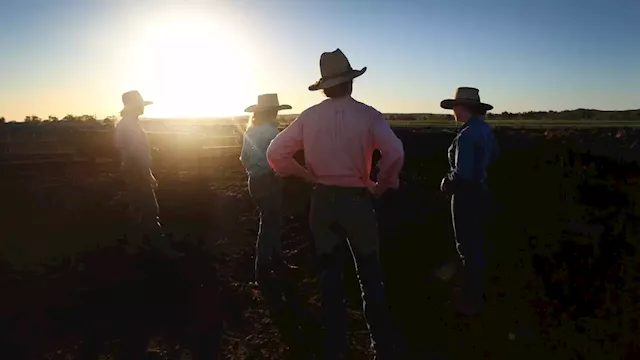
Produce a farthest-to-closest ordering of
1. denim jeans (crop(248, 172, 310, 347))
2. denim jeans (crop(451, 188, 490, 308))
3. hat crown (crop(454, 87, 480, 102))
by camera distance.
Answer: denim jeans (crop(248, 172, 310, 347)) → hat crown (crop(454, 87, 480, 102)) → denim jeans (crop(451, 188, 490, 308))

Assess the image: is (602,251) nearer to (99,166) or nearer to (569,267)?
(569,267)

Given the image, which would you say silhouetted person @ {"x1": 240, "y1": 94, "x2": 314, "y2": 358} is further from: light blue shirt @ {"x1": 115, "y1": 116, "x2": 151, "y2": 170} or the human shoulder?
the human shoulder

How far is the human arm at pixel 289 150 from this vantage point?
11.8 feet

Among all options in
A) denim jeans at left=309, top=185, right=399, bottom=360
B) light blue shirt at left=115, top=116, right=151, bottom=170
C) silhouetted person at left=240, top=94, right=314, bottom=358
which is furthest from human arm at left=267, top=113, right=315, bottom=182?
light blue shirt at left=115, top=116, right=151, bottom=170

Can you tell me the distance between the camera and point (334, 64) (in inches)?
142

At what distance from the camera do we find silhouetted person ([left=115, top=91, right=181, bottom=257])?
247 inches

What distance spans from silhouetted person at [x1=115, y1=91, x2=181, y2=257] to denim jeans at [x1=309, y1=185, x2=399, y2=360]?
3379 mm

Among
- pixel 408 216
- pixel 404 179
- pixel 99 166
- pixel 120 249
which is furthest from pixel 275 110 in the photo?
pixel 99 166

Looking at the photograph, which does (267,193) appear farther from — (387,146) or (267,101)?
(387,146)

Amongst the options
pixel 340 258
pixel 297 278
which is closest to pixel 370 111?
pixel 340 258

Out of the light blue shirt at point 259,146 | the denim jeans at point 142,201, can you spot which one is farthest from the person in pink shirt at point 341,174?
the denim jeans at point 142,201

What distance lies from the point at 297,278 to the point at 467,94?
2.72 meters

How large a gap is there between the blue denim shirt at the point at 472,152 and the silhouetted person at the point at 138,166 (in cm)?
366

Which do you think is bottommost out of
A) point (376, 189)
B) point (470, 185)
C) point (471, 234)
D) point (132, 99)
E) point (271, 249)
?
point (271, 249)
